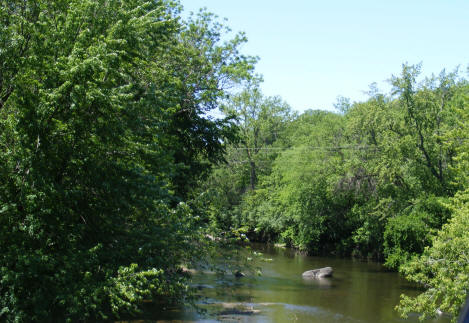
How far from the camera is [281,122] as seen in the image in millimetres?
55281

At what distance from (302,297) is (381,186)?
10224mm

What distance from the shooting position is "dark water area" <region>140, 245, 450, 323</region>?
1881 centimetres

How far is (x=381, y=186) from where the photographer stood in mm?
30016

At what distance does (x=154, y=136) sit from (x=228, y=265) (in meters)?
2.98

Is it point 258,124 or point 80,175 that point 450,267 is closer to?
point 80,175

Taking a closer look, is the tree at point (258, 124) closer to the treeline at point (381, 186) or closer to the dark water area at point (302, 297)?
the treeline at point (381, 186)

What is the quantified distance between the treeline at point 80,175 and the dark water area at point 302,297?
6.29m

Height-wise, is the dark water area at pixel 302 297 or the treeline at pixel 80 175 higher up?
the treeline at pixel 80 175

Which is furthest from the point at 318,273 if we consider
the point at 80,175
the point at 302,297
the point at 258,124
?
the point at 258,124

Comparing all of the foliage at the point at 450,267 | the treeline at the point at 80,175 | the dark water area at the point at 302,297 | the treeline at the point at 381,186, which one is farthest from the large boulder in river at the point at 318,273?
the treeline at the point at 80,175

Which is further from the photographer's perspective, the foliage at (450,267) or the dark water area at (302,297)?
the dark water area at (302,297)

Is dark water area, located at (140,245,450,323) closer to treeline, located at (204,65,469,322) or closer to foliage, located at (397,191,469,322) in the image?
treeline, located at (204,65,469,322)

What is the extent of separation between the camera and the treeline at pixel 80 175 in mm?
7527

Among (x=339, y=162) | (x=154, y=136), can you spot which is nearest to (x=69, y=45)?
(x=154, y=136)
